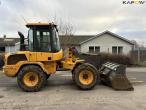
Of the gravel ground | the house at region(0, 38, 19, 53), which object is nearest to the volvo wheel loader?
the gravel ground

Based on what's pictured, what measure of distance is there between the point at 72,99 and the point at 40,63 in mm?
2798

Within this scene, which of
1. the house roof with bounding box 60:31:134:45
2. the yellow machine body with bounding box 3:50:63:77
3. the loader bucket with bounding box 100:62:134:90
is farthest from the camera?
the house roof with bounding box 60:31:134:45

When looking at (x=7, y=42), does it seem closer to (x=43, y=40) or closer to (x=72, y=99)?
(x=43, y=40)

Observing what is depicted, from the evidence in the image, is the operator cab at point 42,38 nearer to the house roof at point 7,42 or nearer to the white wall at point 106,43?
the white wall at point 106,43

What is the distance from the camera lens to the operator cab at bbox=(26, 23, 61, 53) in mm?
12438

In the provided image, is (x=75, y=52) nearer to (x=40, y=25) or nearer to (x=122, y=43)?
(x=40, y=25)

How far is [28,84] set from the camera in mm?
12117

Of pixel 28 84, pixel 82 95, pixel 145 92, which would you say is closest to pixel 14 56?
pixel 28 84

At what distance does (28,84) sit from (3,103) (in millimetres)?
2526

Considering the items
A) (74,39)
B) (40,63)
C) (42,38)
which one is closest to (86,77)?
(40,63)

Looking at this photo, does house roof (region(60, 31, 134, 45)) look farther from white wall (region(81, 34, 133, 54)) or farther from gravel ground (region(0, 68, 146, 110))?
gravel ground (region(0, 68, 146, 110))

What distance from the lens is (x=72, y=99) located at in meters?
10.2

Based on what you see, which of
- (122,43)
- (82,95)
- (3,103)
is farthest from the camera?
(122,43)

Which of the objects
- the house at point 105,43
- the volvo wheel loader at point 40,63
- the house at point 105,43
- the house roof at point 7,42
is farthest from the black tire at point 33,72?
the house roof at point 7,42
